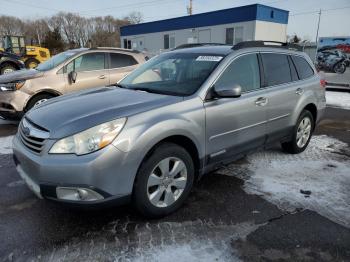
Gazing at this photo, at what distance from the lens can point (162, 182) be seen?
10.2 feet

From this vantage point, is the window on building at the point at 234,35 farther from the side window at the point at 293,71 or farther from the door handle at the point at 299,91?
the door handle at the point at 299,91

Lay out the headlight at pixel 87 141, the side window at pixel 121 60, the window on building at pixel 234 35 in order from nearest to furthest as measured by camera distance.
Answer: the headlight at pixel 87 141 < the side window at pixel 121 60 < the window on building at pixel 234 35

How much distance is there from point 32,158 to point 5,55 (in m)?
16.3

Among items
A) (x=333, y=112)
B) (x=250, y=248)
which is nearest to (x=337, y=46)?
(x=333, y=112)

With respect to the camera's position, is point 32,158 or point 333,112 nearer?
point 32,158

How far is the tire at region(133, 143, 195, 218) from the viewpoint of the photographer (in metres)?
2.91

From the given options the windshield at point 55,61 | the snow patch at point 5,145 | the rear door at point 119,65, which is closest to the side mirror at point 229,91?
the snow patch at point 5,145

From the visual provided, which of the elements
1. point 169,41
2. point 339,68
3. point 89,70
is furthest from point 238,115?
point 169,41

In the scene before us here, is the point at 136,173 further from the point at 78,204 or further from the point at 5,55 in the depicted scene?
the point at 5,55

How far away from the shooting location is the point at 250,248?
2.77 metres

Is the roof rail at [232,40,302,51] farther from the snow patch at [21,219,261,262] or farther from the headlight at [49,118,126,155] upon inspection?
the snow patch at [21,219,261,262]

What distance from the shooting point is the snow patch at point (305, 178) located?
3.54m

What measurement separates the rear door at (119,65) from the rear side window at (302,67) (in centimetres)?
435

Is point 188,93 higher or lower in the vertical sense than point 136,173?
higher
